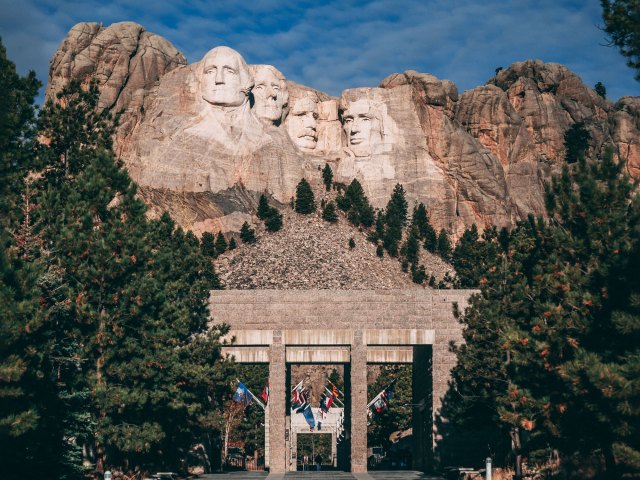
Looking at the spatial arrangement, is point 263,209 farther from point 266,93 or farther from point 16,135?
point 16,135

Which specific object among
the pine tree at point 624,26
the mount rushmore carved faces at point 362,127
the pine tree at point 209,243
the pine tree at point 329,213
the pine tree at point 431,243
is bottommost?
the pine tree at point 624,26

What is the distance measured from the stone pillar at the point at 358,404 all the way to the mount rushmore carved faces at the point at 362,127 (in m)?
56.9

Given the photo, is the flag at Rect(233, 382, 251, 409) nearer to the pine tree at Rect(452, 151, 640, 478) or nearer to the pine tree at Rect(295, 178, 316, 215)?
the pine tree at Rect(452, 151, 640, 478)

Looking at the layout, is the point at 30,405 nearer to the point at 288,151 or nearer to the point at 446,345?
the point at 446,345

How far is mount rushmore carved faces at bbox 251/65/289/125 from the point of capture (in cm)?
9588

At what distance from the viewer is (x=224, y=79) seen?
9188cm

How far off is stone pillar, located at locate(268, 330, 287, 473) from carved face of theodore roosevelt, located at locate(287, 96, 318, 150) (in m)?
57.7

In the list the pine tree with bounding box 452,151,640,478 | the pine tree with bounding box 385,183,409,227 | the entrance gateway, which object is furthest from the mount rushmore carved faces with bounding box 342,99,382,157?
the pine tree with bounding box 452,151,640,478

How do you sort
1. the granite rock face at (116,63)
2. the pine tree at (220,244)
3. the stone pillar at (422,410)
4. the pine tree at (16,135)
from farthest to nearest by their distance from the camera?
1. the granite rock face at (116,63)
2. the pine tree at (220,244)
3. the stone pillar at (422,410)
4. the pine tree at (16,135)

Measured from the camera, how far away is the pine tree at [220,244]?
85.7 metres

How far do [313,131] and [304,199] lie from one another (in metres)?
9.90

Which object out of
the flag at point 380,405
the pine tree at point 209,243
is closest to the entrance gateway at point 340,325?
the flag at point 380,405

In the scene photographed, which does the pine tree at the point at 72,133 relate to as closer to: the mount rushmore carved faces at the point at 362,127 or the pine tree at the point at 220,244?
the pine tree at the point at 220,244

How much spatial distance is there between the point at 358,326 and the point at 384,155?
56.7 metres
